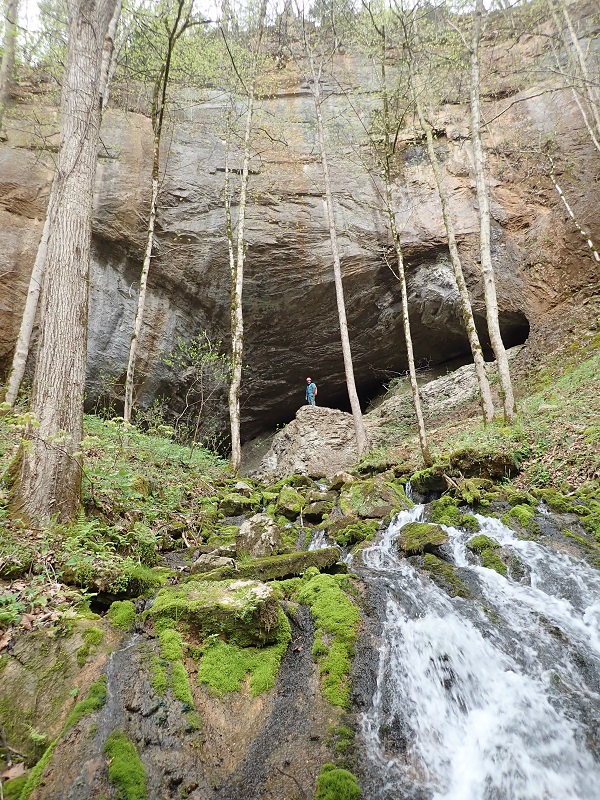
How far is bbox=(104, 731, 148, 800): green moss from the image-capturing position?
2096 mm

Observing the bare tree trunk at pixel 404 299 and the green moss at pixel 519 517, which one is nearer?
the green moss at pixel 519 517

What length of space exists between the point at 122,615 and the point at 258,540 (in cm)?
215

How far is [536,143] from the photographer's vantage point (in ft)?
51.6

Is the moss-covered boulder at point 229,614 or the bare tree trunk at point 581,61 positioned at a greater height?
the bare tree trunk at point 581,61

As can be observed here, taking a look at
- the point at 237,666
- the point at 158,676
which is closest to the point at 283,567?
the point at 237,666

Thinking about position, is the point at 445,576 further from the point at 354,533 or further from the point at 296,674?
the point at 296,674

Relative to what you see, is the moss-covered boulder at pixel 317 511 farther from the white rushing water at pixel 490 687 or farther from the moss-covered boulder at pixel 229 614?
the moss-covered boulder at pixel 229 614

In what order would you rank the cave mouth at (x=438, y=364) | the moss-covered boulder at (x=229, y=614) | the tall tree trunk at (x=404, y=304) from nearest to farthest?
the moss-covered boulder at (x=229, y=614)
the tall tree trunk at (x=404, y=304)
the cave mouth at (x=438, y=364)

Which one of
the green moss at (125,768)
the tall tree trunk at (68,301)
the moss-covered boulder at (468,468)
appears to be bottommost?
the green moss at (125,768)

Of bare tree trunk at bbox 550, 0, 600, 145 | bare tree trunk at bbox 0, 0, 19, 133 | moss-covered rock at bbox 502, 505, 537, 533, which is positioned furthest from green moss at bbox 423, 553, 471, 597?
bare tree trunk at bbox 0, 0, 19, 133

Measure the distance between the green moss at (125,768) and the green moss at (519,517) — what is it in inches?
190

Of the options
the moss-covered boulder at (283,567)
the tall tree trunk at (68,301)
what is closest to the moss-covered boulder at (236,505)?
the moss-covered boulder at (283,567)

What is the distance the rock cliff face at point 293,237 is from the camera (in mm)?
13172

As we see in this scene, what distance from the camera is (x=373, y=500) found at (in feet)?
22.7
